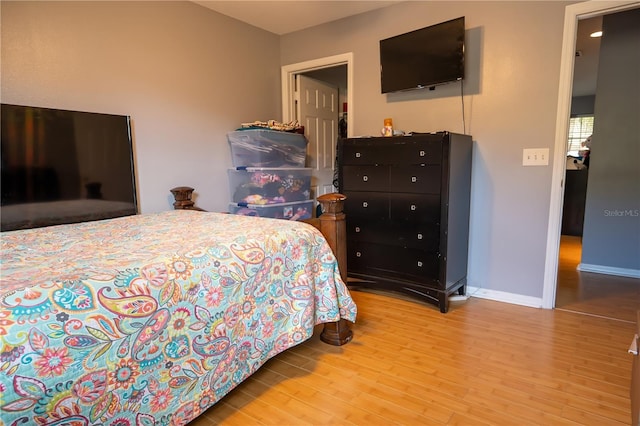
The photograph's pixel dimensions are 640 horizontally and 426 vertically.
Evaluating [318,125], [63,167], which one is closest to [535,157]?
[318,125]

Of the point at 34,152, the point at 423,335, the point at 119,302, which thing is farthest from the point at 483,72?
the point at 34,152

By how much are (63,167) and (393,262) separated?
91.4 inches

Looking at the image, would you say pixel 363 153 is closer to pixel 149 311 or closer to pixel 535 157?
pixel 535 157

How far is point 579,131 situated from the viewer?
741cm

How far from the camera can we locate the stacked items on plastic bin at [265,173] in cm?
316

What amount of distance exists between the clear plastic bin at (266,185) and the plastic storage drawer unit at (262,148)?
69 millimetres

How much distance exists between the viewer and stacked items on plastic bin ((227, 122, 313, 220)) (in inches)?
124

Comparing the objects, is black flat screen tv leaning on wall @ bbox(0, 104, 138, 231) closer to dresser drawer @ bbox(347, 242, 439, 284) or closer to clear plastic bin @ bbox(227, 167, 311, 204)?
clear plastic bin @ bbox(227, 167, 311, 204)

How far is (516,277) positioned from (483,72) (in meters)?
1.57

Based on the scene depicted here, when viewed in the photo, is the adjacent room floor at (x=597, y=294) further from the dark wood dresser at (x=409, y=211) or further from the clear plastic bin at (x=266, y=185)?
the clear plastic bin at (x=266, y=185)

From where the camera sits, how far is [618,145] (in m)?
3.34

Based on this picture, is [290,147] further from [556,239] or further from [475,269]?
[556,239]

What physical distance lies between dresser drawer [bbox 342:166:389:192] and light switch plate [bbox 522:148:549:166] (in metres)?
0.99

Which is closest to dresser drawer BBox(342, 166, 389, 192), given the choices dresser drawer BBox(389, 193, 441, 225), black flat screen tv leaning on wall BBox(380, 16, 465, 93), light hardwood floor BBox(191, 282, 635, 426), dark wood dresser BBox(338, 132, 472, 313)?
dark wood dresser BBox(338, 132, 472, 313)
